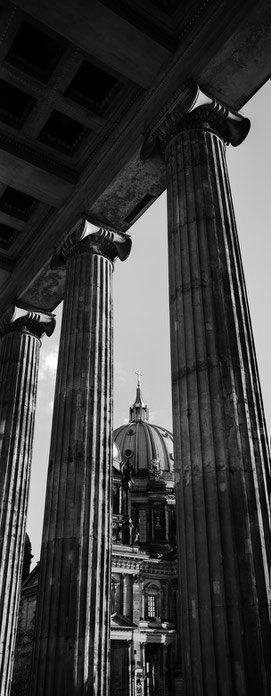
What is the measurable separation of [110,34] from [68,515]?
11313 mm

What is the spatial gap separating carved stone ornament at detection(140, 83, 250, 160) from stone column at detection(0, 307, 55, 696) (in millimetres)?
9546

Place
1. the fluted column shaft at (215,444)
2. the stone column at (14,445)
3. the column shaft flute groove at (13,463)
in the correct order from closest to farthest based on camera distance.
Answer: the fluted column shaft at (215,444)
the column shaft flute groove at (13,463)
the stone column at (14,445)

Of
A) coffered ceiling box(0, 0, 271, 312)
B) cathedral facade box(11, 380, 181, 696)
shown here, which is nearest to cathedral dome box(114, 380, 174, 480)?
cathedral facade box(11, 380, 181, 696)

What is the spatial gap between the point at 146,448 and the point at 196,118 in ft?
230

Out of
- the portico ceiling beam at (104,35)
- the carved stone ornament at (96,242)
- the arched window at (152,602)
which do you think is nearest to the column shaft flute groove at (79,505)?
the carved stone ornament at (96,242)

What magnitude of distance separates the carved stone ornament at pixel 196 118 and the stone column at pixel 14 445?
9.55 metres

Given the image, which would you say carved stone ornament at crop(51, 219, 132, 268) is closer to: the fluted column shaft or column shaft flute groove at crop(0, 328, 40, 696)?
the fluted column shaft

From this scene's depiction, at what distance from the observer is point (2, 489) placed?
61.9 feet

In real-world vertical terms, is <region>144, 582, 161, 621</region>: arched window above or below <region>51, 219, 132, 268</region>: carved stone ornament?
below

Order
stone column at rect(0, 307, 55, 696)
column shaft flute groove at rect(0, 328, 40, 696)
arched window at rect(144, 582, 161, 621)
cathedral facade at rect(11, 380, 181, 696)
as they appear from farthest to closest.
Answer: arched window at rect(144, 582, 161, 621) → cathedral facade at rect(11, 380, 181, 696) → stone column at rect(0, 307, 55, 696) → column shaft flute groove at rect(0, 328, 40, 696)

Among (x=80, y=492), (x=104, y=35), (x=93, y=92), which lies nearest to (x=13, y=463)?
(x=80, y=492)

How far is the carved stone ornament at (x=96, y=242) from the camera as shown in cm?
1748

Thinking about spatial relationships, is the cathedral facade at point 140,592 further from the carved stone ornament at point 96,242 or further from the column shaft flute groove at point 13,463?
the carved stone ornament at point 96,242

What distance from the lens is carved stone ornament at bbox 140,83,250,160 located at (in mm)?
13555
